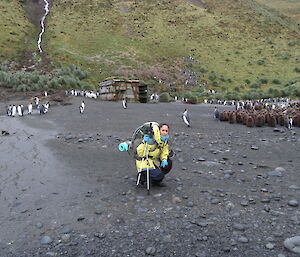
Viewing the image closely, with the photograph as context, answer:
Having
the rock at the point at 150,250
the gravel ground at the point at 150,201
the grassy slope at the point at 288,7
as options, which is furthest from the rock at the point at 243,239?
the grassy slope at the point at 288,7

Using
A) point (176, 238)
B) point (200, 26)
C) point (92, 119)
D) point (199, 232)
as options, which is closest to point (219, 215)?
point (199, 232)

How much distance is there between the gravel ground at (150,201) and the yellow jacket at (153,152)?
1.81 feet

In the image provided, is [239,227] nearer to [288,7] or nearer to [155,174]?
[155,174]

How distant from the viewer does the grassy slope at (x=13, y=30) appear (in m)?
48.5

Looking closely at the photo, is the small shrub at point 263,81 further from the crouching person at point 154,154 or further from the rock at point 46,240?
the rock at point 46,240

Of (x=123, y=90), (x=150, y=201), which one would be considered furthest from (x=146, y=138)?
(x=123, y=90)

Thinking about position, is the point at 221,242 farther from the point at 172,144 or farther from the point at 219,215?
the point at 172,144

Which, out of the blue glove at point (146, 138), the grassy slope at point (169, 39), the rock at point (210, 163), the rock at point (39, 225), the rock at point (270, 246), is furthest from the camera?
the grassy slope at point (169, 39)

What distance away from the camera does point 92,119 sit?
57.6 ft

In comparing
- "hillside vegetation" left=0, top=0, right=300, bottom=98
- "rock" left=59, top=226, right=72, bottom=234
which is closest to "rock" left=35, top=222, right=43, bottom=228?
"rock" left=59, top=226, right=72, bottom=234

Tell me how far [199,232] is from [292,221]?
1488 millimetres

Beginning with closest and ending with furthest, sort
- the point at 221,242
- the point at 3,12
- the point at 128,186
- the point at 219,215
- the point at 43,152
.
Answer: the point at 221,242, the point at 219,215, the point at 128,186, the point at 43,152, the point at 3,12

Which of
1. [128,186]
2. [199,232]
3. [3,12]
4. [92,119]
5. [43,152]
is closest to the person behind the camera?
[199,232]

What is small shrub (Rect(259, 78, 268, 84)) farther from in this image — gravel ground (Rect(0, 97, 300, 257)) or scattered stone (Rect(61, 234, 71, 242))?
scattered stone (Rect(61, 234, 71, 242))
